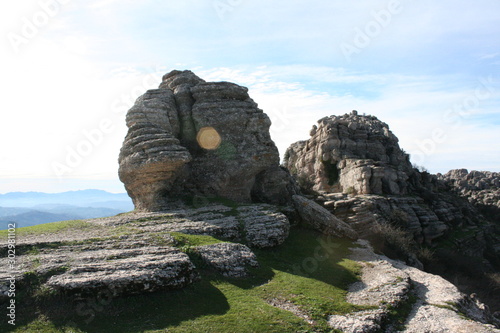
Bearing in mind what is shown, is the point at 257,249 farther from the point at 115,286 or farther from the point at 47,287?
the point at 47,287

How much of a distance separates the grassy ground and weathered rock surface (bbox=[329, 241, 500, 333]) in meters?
0.91

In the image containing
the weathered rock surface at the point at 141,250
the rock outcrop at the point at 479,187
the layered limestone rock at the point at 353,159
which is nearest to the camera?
the weathered rock surface at the point at 141,250

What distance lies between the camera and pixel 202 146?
31625 mm

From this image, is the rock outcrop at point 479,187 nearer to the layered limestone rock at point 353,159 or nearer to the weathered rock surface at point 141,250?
the layered limestone rock at point 353,159

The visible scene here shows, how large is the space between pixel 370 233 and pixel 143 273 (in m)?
23.4

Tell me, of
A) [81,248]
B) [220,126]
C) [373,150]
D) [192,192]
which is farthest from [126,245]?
[373,150]

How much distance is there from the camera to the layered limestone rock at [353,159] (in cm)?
5216

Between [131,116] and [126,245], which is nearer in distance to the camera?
[126,245]

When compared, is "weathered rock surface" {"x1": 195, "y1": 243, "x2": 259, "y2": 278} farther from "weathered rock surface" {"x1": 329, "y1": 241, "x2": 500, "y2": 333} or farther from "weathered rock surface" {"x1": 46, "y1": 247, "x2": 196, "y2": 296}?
"weathered rock surface" {"x1": 329, "y1": 241, "x2": 500, "y2": 333}

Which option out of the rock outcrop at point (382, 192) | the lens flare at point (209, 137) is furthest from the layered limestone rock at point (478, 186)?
the lens flare at point (209, 137)

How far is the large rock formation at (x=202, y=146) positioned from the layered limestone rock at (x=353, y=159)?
68.0 ft

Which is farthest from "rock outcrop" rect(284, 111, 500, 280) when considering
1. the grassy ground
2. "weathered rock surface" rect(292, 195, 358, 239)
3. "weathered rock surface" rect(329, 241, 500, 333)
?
the grassy ground

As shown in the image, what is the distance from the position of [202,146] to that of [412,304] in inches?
809

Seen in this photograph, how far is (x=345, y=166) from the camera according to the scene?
57.9 m
